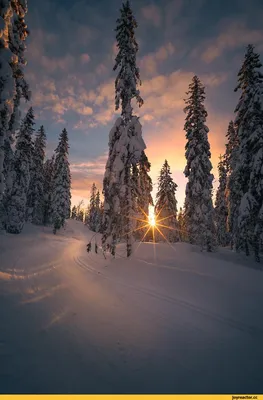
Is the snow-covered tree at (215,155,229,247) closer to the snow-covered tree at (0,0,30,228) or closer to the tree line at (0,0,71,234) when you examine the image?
the tree line at (0,0,71,234)

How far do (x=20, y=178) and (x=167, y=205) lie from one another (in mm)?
20533

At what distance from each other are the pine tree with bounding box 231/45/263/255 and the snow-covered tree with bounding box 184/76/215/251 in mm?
3180

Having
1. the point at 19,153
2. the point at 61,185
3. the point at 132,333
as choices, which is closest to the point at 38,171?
the point at 61,185

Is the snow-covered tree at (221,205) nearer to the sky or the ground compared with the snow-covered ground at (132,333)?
nearer to the sky

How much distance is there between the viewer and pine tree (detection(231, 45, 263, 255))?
46.8ft

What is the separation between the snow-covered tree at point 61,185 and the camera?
35281mm

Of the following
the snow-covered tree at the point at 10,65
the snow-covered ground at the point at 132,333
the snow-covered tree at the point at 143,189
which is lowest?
the snow-covered ground at the point at 132,333

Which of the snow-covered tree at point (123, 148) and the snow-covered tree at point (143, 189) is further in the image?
the snow-covered tree at point (143, 189)

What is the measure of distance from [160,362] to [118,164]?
10.3 metres

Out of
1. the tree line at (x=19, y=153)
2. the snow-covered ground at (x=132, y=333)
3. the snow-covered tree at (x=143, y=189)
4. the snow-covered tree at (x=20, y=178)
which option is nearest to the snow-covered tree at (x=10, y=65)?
the tree line at (x=19, y=153)

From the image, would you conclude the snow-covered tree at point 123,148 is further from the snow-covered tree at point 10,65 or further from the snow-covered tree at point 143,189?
the snow-covered tree at point 10,65

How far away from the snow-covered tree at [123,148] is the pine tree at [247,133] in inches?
321

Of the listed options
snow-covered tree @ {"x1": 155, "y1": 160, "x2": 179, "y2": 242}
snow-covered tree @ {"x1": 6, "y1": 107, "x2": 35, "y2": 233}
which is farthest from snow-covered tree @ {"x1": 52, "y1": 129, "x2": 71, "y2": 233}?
snow-covered tree @ {"x1": 155, "y1": 160, "x2": 179, "y2": 242}

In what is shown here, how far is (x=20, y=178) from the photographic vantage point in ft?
90.1
